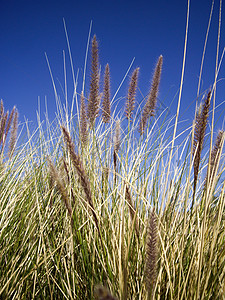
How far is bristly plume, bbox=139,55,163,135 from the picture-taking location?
5.65 feet

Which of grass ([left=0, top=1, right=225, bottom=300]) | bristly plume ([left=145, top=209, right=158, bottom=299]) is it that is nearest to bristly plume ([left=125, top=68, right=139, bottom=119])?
grass ([left=0, top=1, right=225, bottom=300])

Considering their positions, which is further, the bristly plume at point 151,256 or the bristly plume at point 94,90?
the bristly plume at point 94,90

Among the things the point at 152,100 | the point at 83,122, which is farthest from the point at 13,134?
the point at 152,100

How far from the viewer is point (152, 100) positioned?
1723 millimetres

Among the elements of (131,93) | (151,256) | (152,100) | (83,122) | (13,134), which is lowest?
(151,256)

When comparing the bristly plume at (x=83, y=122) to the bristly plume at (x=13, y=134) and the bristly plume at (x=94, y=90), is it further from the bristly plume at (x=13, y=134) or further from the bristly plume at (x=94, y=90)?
the bristly plume at (x=13, y=134)

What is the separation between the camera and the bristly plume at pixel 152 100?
1.72 meters

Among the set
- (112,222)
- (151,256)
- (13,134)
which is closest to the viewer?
(151,256)

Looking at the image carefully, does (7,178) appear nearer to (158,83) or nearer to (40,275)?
(40,275)

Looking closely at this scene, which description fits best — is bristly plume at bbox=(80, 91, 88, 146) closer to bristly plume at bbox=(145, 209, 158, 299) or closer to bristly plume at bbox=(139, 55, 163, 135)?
bristly plume at bbox=(139, 55, 163, 135)

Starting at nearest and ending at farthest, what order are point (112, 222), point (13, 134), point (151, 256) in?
point (151, 256)
point (112, 222)
point (13, 134)

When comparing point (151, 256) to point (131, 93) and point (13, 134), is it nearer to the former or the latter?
point (131, 93)

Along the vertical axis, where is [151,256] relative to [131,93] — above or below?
below

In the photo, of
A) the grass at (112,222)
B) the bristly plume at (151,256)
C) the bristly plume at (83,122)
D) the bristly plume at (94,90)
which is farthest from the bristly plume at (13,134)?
the bristly plume at (151,256)
